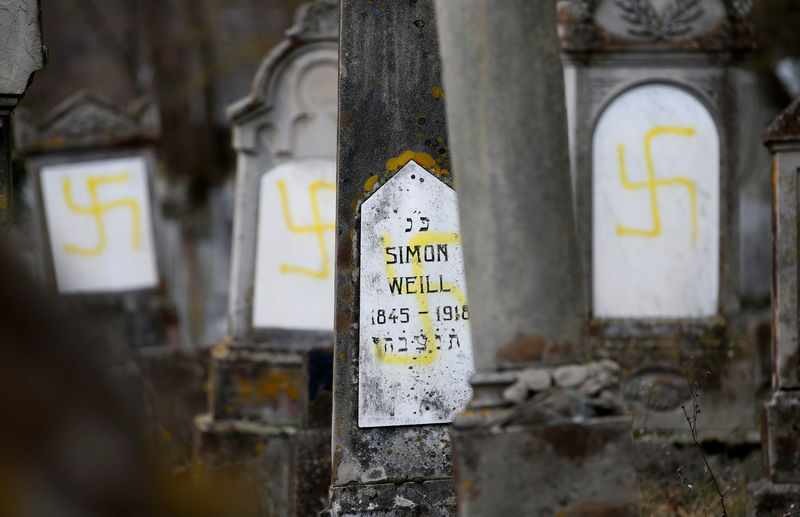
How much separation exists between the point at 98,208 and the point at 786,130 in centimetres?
672

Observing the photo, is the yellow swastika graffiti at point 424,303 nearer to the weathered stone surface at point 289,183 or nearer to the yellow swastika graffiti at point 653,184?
the yellow swastika graffiti at point 653,184

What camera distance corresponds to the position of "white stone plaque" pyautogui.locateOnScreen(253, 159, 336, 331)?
8109mm

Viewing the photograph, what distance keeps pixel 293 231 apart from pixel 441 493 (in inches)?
148

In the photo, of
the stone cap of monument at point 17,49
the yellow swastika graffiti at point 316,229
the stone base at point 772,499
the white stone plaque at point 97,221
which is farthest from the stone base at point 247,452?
the white stone plaque at point 97,221

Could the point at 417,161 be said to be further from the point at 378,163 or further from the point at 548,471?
the point at 548,471

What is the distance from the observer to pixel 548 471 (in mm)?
3096

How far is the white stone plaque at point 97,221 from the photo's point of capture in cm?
1065

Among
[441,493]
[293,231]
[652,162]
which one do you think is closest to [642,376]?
[652,162]

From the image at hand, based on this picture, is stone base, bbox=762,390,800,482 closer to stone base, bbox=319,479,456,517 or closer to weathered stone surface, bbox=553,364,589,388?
stone base, bbox=319,479,456,517

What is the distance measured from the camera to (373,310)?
4.70 meters

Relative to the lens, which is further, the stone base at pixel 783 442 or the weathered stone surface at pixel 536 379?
the stone base at pixel 783 442

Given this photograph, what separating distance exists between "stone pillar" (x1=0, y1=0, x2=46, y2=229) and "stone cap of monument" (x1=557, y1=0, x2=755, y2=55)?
388 cm

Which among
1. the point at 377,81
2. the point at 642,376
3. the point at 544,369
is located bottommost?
the point at 642,376

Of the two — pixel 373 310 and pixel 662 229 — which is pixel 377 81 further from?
pixel 662 229
